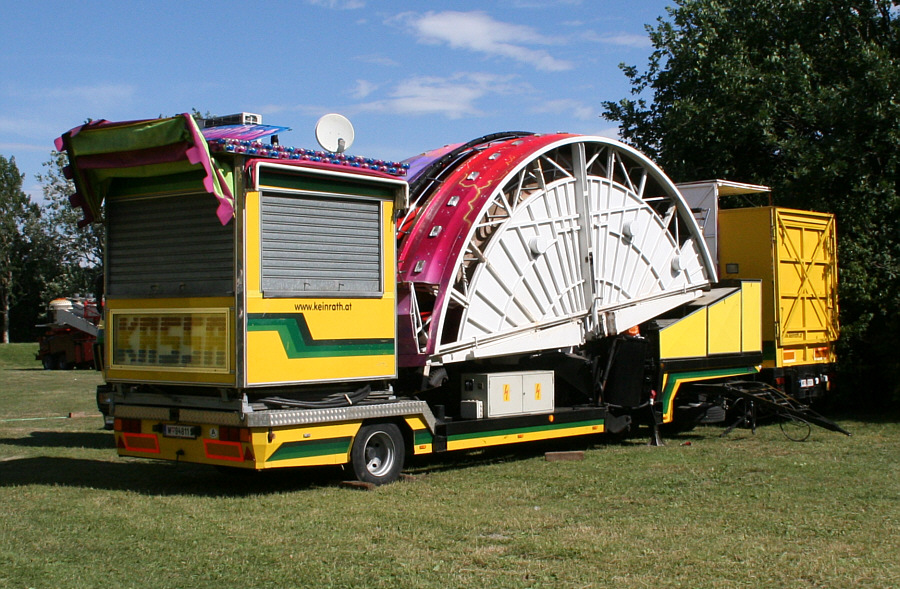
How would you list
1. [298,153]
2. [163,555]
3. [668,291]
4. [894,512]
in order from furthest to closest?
[668,291] < [298,153] < [894,512] < [163,555]

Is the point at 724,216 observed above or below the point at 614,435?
above

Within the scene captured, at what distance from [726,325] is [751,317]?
2.54ft

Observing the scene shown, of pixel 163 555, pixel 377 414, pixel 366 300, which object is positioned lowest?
pixel 163 555

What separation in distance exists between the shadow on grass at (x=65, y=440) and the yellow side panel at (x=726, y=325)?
353 inches

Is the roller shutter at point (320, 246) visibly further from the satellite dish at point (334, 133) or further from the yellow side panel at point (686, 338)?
the yellow side panel at point (686, 338)

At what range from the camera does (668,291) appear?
15.2 meters

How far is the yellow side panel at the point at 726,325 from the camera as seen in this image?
15336mm

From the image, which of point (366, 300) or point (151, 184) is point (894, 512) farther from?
point (151, 184)

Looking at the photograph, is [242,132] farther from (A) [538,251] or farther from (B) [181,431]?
(A) [538,251]

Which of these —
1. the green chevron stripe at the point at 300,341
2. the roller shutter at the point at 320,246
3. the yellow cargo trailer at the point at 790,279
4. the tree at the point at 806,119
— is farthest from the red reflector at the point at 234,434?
the tree at the point at 806,119

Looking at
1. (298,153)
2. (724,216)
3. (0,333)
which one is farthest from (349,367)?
(0,333)

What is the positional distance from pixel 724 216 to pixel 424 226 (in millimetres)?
7380

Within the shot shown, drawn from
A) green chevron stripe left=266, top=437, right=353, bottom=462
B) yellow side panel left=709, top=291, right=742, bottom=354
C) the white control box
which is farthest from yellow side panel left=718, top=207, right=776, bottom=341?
green chevron stripe left=266, top=437, right=353, bottom=462

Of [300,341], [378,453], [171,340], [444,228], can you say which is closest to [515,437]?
[378,453]
